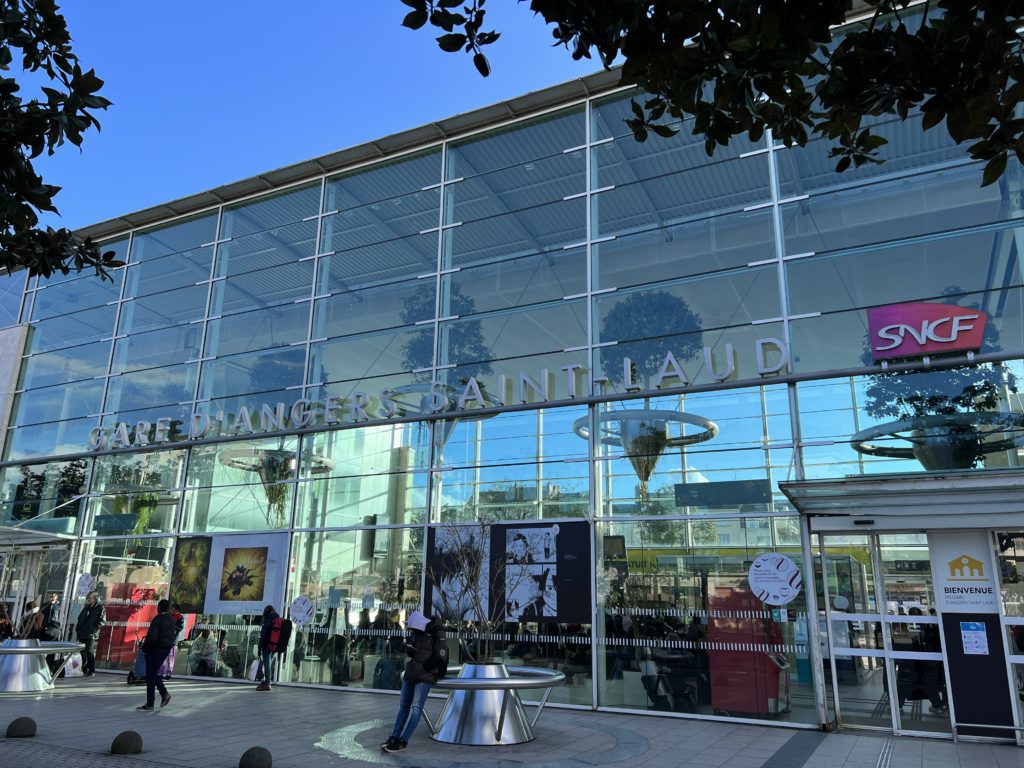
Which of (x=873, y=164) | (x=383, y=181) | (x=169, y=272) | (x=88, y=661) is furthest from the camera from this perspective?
(x=169, y=272)

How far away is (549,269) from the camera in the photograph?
14586mm

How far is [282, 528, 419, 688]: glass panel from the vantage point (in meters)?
13.7

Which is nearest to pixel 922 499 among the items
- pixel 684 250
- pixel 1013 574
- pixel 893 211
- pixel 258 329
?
pixel 1013 574

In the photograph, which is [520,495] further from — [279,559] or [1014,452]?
[1014,452]

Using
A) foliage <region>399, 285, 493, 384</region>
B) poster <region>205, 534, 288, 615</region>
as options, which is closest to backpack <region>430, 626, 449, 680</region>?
foliage <region>399, 285, 493, 384</region>

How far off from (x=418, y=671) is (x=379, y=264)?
10475 mm

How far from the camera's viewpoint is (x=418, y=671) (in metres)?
8.05

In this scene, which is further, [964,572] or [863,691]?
[863,691]

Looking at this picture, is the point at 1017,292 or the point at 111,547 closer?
the point at 1017,292

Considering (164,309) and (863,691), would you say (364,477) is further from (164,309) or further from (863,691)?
(863,691)

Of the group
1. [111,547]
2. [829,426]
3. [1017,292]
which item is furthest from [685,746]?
[111,547]

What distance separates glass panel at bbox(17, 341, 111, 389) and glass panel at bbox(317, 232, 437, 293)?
7.42 m

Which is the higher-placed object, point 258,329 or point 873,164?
point 873,164

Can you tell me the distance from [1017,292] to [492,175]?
9703mm
